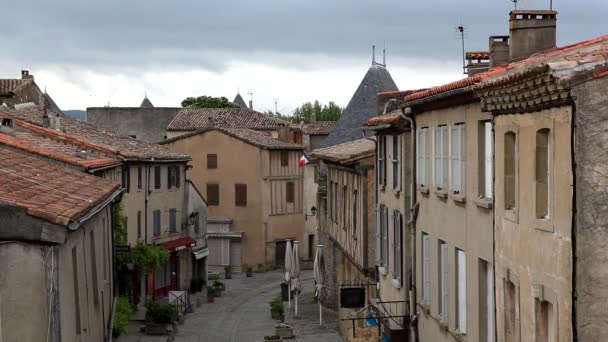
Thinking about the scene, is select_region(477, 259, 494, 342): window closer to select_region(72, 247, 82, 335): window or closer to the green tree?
select_region(72, 247, 82, 335): window

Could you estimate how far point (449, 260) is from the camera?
62.3 ft

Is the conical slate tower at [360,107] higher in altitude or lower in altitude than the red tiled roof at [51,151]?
higher

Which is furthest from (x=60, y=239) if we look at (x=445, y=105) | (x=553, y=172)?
(x=445, y=105)

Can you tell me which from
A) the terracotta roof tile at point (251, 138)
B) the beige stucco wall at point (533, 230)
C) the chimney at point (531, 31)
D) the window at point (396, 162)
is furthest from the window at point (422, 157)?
the terracotta roof tile at point (251, 138)

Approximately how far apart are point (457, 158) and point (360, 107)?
30.8 metres

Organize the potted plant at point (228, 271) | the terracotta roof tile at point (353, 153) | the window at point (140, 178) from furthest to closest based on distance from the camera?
the potted plant at point (228, 271)
the window at point (140, 178)
the terracotta roof tile at point (353, 153)

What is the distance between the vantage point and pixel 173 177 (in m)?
49.5

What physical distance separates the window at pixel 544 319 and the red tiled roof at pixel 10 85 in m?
50.6

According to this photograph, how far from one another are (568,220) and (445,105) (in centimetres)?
808

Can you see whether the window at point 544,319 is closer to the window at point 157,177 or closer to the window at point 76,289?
the window at point 76,289

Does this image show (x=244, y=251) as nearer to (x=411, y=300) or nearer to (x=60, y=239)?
(x=411, y=300)

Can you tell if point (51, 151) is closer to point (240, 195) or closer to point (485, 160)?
point (485, 160)

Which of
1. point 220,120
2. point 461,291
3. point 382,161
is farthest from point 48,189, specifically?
point 220,120

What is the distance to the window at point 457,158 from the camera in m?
17.6
